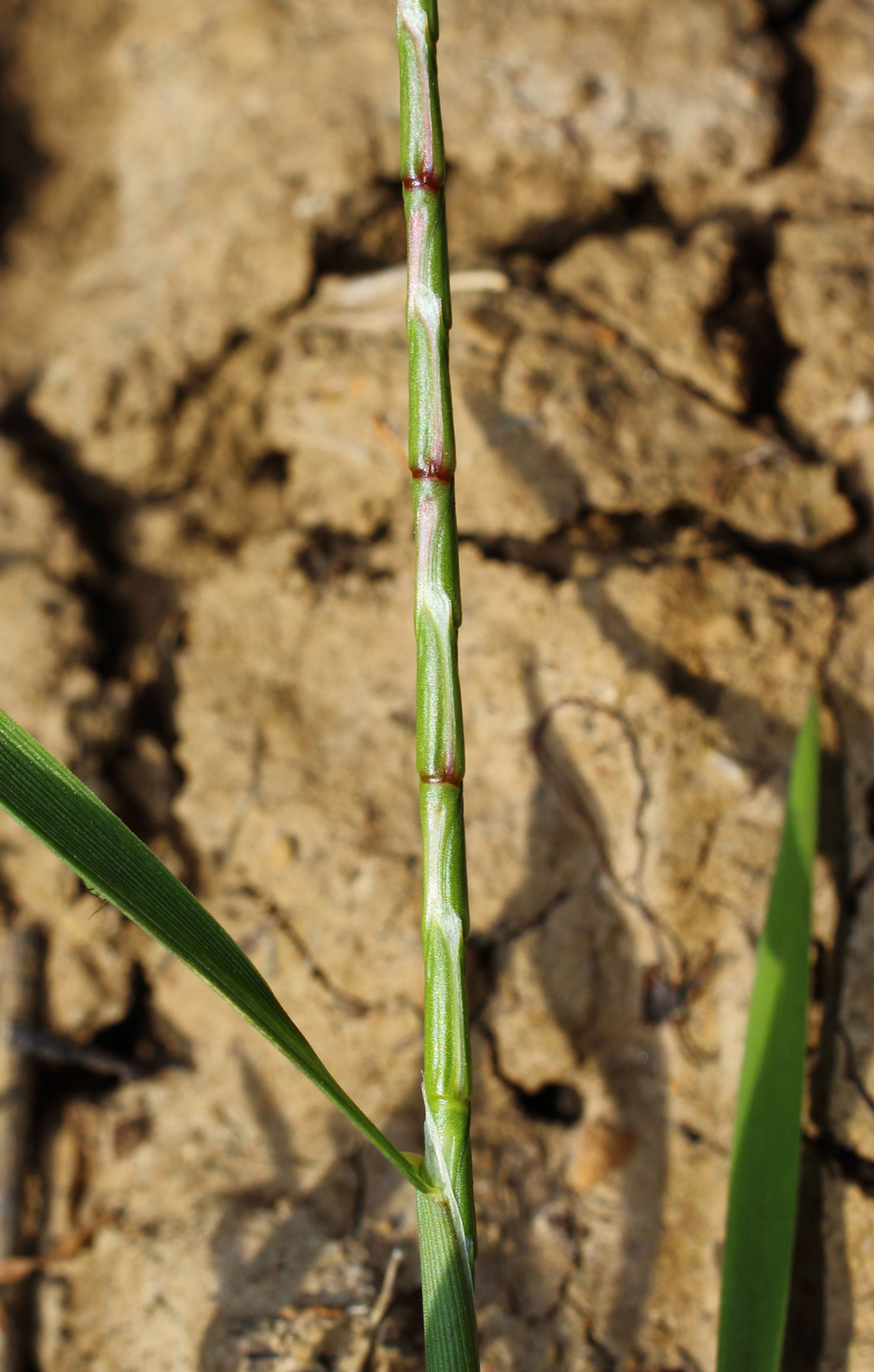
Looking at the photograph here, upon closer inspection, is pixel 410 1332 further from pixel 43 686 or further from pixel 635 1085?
pixel 43 686

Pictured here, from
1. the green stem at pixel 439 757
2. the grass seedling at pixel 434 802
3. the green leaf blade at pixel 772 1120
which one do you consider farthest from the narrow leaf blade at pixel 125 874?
the green leaf blade at pixel 772 1120

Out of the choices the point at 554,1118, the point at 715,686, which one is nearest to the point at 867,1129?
the point at 554,1118

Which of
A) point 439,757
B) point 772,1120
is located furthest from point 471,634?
point 772,1120

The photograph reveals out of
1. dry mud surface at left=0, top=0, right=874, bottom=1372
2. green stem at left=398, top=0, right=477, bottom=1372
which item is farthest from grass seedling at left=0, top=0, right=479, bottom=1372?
dry mud surface at left=0, top=0, right=874, bottom=1372

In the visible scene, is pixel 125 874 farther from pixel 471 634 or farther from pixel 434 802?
pixel 471 634

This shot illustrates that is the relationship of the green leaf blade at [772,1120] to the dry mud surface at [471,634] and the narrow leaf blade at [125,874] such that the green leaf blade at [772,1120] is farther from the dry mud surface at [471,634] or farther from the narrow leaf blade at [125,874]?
the narrow leaf blade at [125,874]

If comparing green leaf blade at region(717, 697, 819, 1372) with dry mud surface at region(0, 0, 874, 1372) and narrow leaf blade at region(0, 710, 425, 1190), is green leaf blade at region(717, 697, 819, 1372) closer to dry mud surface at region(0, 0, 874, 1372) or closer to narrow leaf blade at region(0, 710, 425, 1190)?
dry mud surface at region(0, 0, 874, 1372)
